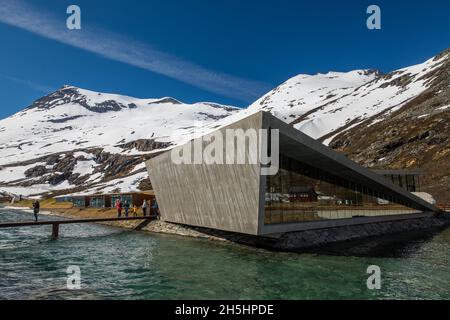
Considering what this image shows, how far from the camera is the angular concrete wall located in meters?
18.9

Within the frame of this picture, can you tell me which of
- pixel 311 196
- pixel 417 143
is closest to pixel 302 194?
pixel 311 196

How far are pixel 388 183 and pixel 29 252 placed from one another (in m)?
28.0

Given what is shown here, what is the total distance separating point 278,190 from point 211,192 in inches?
190

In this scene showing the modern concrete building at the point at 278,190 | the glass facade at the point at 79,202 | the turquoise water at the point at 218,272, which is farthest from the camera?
the glass facade at the point at 79,202

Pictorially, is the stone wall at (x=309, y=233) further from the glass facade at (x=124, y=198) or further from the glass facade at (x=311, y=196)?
the glass facade at (x=124, y=198)

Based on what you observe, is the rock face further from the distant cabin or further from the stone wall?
the distant cabin

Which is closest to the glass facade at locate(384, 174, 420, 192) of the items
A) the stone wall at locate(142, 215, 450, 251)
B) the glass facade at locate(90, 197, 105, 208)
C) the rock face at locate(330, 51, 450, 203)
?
the stone wall at locate(142, 215, 450, 251)

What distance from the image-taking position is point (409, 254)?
1984 cm

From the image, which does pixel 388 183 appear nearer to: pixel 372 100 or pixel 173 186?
pixel 173 186

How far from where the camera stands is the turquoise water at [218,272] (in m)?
12.1

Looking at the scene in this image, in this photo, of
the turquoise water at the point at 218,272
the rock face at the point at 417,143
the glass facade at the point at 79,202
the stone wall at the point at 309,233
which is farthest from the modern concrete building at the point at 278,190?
the glass facade at the point at 79,202

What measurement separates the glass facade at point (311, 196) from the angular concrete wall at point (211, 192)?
1.62 m
